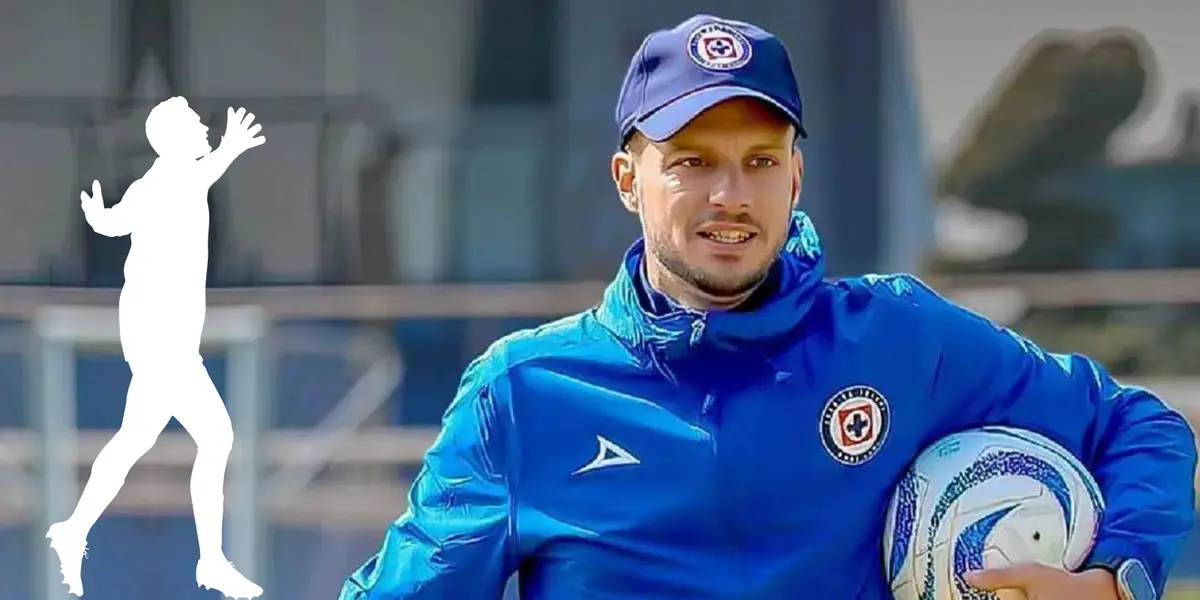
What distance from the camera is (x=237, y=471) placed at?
2.96 meters

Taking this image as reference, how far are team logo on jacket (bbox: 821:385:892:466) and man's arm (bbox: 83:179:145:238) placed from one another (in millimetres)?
1752

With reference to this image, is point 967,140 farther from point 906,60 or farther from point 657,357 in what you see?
point 657,357

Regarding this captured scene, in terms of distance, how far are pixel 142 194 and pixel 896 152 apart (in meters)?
1.19

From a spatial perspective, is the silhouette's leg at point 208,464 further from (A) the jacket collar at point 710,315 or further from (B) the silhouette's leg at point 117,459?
(A) the jacket collar at point 710,315

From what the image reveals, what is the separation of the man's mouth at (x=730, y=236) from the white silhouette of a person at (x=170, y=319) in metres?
1.64

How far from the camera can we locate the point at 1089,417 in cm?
150

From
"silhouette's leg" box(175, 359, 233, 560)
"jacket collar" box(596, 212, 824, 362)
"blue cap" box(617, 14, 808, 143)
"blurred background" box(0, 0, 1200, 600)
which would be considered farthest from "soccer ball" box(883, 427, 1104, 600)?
"silhouette's leg" box(175, 359, 233, 560)

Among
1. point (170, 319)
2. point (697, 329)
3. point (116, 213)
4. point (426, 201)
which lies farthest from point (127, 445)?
point (697, 329)

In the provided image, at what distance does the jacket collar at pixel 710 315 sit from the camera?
1438mm

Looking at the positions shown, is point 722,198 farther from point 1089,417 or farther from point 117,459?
point 117,459

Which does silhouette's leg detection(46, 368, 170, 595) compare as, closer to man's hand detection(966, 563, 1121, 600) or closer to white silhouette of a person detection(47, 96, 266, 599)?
white silhouette of a person detection(47, 96, 266, 599)

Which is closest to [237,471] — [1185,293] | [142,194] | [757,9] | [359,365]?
[359,365]

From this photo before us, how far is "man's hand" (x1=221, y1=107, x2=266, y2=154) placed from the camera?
2924 mm

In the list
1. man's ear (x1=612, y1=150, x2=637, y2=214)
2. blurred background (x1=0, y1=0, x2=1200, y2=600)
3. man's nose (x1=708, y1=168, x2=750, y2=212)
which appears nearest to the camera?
man's nose (x1=708, y1=168, x2=750, y2=212)
